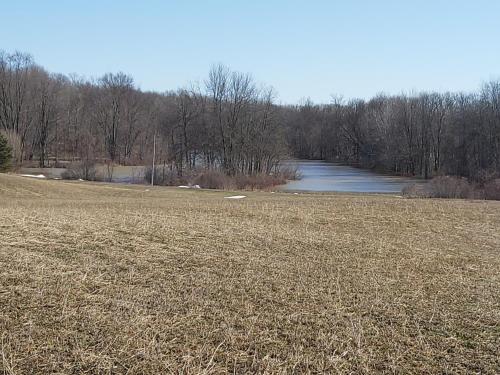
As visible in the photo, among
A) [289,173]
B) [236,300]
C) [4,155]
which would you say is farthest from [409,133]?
[236,300]

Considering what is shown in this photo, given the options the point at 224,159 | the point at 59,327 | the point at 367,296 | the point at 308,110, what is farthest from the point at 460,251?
the point at 308,110

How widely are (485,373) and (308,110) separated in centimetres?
12947

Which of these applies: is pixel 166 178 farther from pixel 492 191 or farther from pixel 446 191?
pixel 492 191

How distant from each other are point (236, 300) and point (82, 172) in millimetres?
54806

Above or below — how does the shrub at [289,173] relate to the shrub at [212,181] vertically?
above

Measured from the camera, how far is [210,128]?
67250mm

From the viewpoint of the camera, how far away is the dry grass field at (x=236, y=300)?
363 cm

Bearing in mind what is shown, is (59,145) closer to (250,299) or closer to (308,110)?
(308,110)

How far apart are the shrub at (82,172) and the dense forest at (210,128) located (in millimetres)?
2355

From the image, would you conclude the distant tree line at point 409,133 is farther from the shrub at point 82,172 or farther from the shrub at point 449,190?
the shrub at point 82,172

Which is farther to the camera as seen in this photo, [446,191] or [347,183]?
[347,183]

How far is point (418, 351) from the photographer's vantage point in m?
3.88

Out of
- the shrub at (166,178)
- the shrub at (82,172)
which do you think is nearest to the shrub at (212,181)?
the shrub at (166,178)

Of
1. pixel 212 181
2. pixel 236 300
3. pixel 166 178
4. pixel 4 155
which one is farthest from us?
pixel 166 178
